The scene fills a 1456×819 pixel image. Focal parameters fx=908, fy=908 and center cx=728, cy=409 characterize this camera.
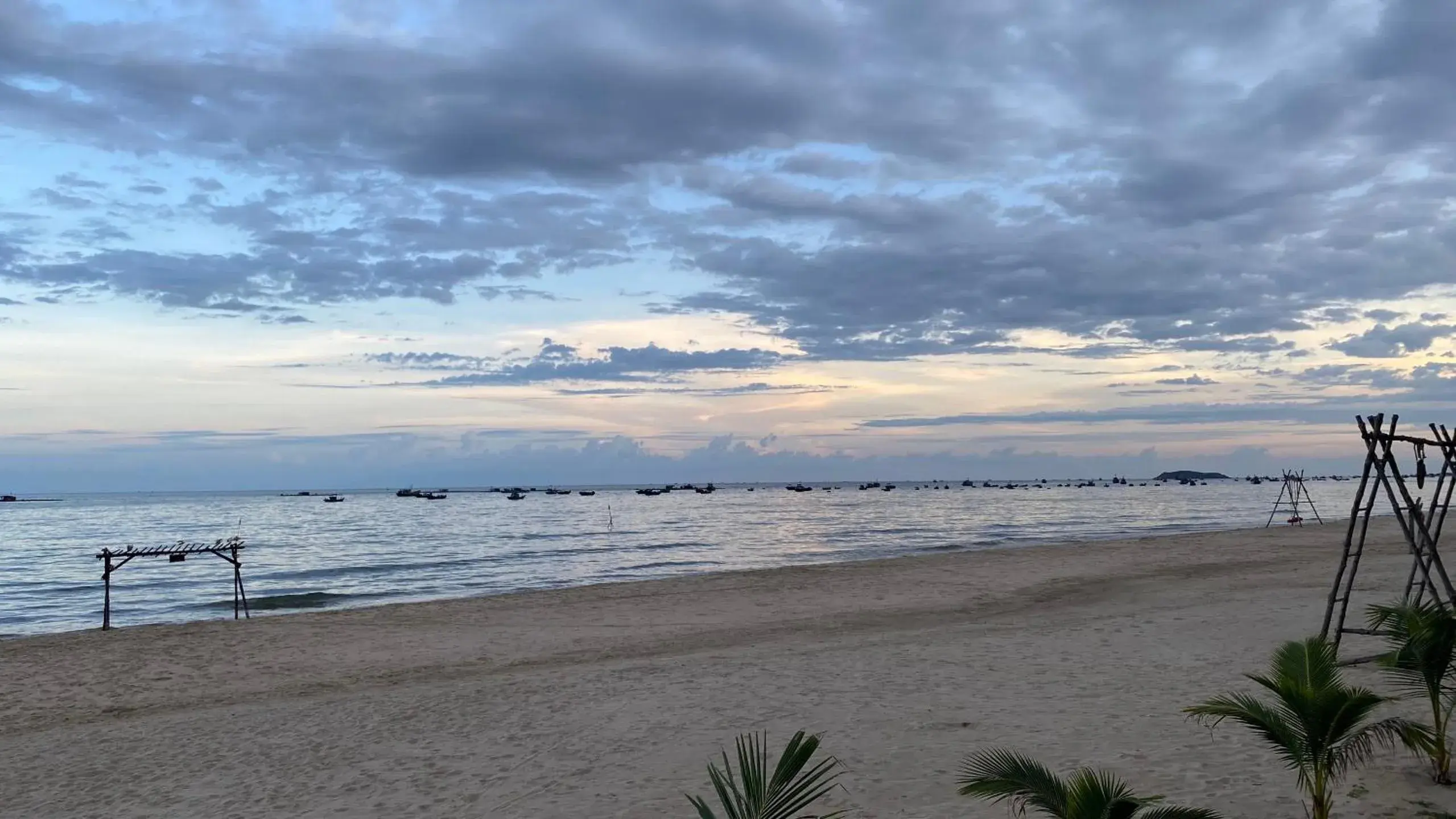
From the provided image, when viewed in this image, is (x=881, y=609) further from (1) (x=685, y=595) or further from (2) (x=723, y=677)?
(2) (x=723, y=677)

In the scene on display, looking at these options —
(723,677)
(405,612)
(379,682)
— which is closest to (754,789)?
(723,677)

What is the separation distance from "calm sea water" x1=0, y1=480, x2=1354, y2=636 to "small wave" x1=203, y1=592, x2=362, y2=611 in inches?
4.3

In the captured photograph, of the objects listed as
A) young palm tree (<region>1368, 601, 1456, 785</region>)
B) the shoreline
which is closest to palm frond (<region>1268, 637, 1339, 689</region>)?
young palm tree (<region>1368, 601, 1456, 785</region>)

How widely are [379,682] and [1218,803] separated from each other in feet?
40.6

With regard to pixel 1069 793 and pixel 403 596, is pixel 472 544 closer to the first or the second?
pixel 403 596

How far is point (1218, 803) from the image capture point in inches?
275

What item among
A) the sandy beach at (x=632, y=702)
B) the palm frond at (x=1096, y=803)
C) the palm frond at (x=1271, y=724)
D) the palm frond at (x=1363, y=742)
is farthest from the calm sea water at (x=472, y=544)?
the palm frond at (x=1096, y=803)

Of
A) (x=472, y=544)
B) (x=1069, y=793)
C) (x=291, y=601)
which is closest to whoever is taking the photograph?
(x=1069, y=793)

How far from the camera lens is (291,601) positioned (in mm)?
29562

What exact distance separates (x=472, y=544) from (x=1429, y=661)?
169ft

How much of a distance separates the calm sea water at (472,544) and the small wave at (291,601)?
0.36 ft

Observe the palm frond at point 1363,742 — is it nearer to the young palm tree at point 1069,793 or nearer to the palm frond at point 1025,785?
the young palm tree at point 1069,793

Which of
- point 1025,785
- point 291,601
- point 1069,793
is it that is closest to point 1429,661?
point 1069,793

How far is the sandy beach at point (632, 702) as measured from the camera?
8305 mm
